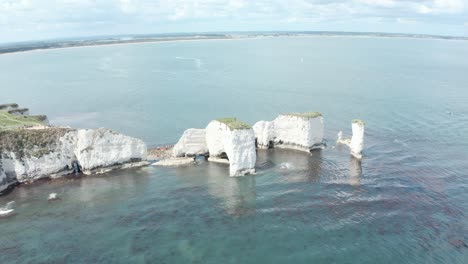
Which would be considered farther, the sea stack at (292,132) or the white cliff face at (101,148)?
the sea stack at (292,132)

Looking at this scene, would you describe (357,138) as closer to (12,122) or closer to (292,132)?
(292,132)

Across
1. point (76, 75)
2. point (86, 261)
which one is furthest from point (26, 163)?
point (76, 75)

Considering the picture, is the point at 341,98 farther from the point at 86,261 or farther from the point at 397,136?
the point at 86,261

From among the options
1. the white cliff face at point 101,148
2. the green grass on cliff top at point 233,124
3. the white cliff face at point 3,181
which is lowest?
the white cliff face at point 3,181

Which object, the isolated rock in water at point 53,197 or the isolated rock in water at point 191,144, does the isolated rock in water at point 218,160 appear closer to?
the isolated rock in water at point 191,144

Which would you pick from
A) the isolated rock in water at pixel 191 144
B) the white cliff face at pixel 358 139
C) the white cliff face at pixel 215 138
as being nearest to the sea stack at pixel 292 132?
the white cliff face at pixel 358 139

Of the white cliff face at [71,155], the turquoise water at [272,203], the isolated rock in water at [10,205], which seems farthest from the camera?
the white cliff face at [71,155]
